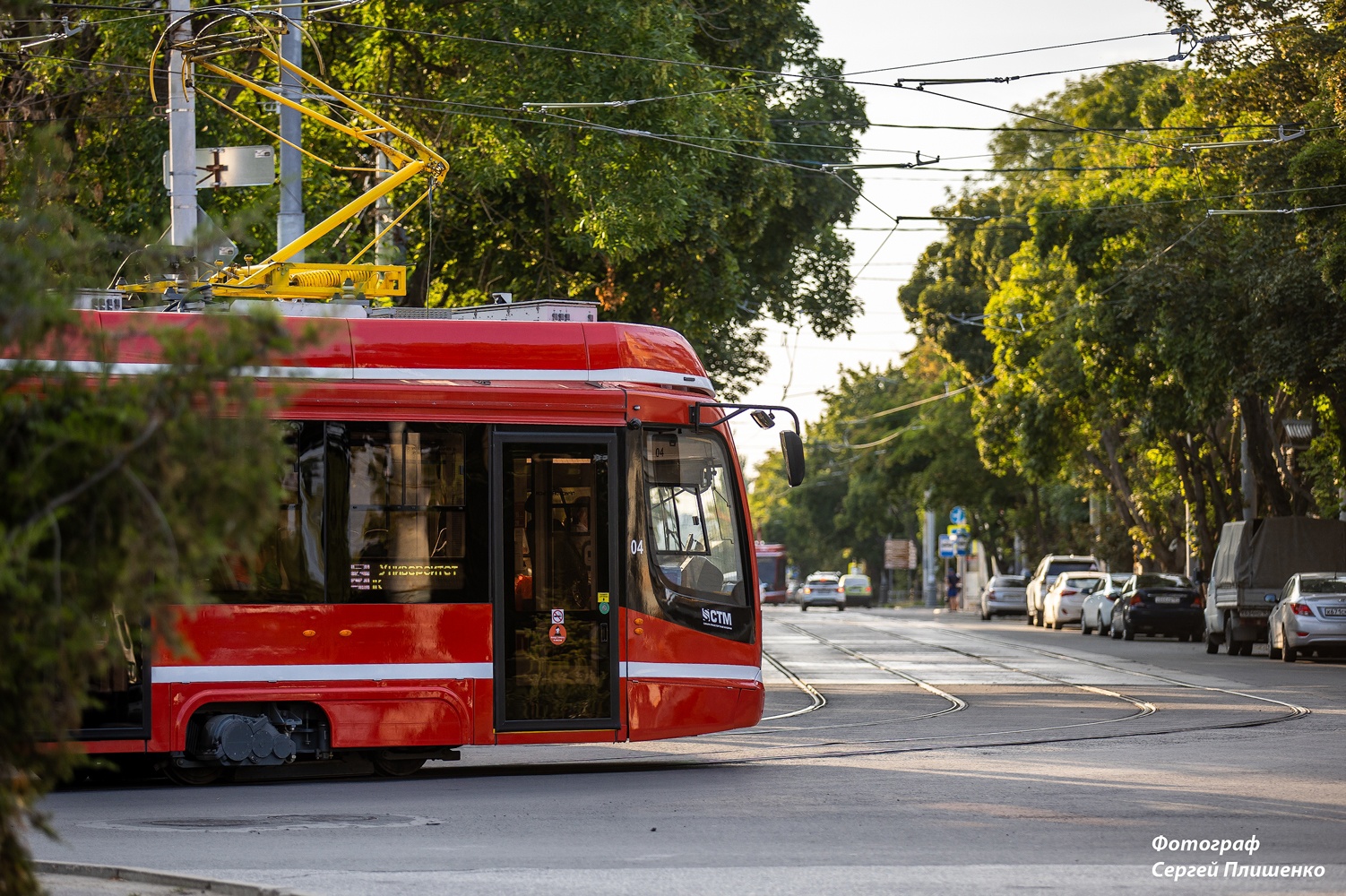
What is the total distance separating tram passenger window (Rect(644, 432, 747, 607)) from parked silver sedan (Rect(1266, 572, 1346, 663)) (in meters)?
16.4

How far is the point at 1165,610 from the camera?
3784 centimetres

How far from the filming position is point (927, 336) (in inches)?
2357

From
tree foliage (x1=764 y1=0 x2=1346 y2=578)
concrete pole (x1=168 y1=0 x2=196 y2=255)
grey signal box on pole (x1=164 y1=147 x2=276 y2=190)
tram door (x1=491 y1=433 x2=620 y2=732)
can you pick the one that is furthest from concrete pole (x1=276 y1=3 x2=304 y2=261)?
tree foliage (x1=764 y1=0 x2=1346 y2=578)

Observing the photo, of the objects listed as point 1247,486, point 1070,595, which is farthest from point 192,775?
point 1070,595

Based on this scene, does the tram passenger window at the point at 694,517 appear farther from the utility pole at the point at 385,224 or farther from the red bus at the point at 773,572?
the red bus at the point at 773,572

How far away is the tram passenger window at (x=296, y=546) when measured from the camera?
12367mm

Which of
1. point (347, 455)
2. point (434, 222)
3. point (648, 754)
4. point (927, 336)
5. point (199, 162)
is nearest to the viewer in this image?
point (347, 455)

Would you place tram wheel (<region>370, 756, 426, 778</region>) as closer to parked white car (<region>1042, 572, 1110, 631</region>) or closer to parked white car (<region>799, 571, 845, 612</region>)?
parked white car (<region>1042, 572, 1110, 631</region>)

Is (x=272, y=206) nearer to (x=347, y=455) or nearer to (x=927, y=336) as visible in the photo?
(x=347, y=455)

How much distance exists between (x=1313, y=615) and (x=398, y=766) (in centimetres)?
1830

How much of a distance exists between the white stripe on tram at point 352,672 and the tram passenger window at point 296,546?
47 cm

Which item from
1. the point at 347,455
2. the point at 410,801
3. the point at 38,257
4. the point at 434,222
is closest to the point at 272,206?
the point at 434,222

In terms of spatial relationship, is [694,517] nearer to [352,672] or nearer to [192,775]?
[352,672]

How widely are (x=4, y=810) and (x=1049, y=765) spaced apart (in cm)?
933
